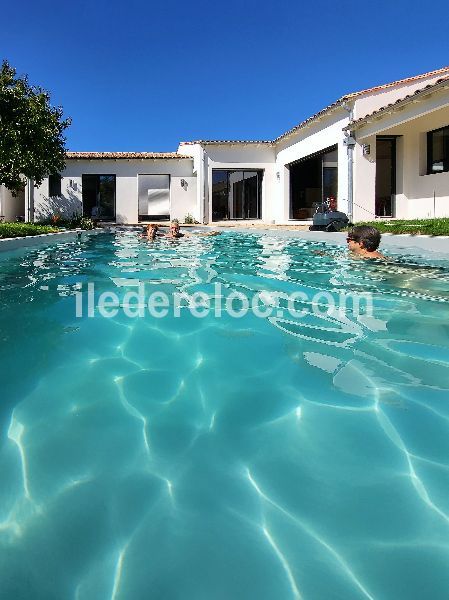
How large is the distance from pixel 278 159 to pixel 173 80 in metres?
12.7

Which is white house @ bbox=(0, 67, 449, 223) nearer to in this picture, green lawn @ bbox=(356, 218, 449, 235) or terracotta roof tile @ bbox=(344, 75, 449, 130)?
terracotta roof tile @ bbox=(344, 75, 449, 130)

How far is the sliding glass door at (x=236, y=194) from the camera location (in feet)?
75.3

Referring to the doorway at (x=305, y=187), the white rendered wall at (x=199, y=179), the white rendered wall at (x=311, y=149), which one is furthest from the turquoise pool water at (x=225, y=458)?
the white rendered wall at (x=199, y=179)

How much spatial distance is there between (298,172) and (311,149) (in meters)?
3.68

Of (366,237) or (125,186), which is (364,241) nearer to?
(366,237)

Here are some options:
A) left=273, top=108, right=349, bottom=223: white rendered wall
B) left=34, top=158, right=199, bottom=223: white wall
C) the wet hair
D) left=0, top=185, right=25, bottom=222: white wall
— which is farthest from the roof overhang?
left=0, top=185, right=25, bottom=222: white wall

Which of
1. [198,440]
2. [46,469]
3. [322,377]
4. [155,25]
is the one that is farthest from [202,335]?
[155,25]

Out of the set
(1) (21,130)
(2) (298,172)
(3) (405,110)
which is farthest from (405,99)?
(1) (21,130)

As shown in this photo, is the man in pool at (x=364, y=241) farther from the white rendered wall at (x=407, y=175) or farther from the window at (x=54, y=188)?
the window at (x=54, y=188)

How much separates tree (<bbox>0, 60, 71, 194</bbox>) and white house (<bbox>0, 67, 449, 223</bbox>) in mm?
6664

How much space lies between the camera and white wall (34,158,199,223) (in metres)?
22.9

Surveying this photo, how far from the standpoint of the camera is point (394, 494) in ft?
5.68

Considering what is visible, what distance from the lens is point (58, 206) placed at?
23016 millimetres

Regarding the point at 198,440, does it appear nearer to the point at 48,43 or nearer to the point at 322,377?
the point at 322,377
